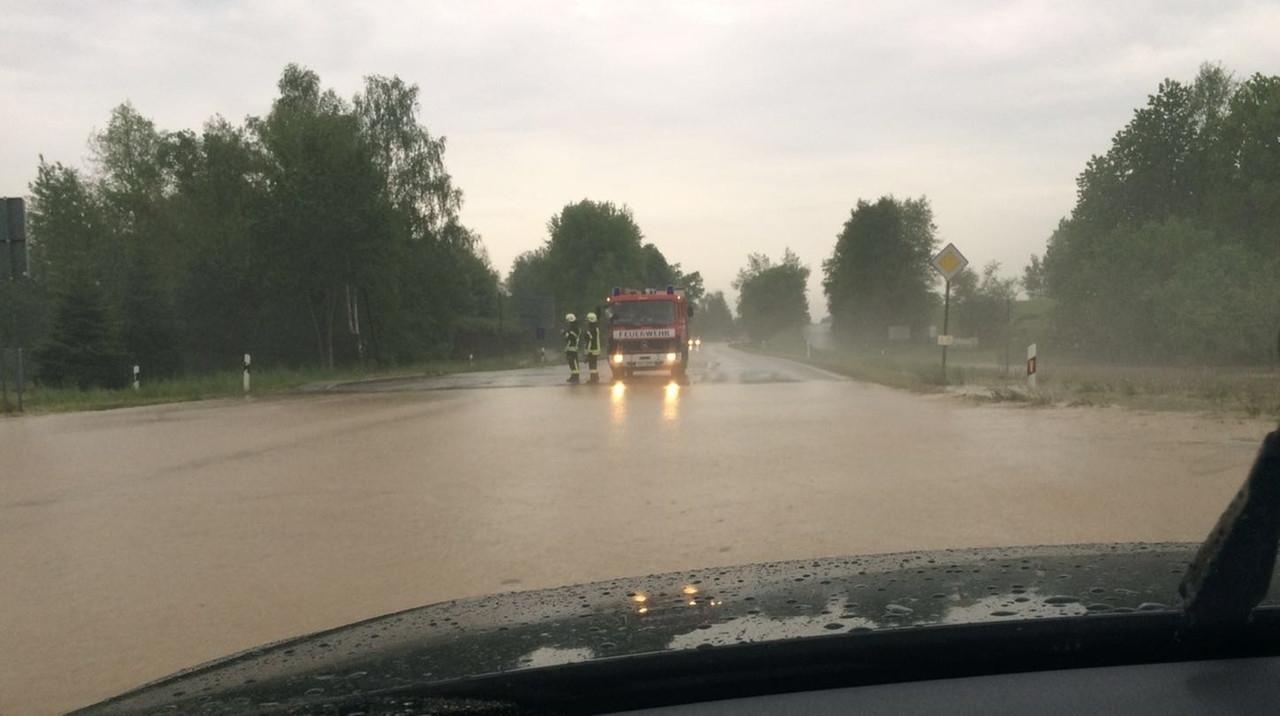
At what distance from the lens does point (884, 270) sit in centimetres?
8369

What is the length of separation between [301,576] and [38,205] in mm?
69943

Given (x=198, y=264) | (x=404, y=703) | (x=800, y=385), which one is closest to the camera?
(x=404, y=703)

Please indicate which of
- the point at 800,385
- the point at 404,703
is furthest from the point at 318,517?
the point at 800,385

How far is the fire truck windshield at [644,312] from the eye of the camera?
99.6 ft

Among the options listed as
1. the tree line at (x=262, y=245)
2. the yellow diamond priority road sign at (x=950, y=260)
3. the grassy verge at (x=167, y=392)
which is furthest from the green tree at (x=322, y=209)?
the yellow diamond priority road sign at (x=950, y=260)

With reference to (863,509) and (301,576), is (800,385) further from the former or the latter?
(301,576)

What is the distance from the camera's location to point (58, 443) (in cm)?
1442

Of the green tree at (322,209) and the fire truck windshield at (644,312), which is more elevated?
the green tree at (322,209)

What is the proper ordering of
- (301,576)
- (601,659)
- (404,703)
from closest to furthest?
1. (404,703)
2. (601,659)
3. (301,576)

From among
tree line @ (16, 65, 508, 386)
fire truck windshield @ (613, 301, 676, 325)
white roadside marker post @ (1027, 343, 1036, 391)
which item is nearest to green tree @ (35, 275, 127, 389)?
tree line @ (16, 65, 508, 386)

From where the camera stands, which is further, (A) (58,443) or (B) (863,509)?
(A) (58,443)

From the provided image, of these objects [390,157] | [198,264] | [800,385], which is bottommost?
[800,385]

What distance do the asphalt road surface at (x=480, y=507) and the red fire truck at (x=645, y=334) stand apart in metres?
14.4

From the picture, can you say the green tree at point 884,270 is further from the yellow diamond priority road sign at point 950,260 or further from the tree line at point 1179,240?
the yellow diamond priority road sign at point 950,260
